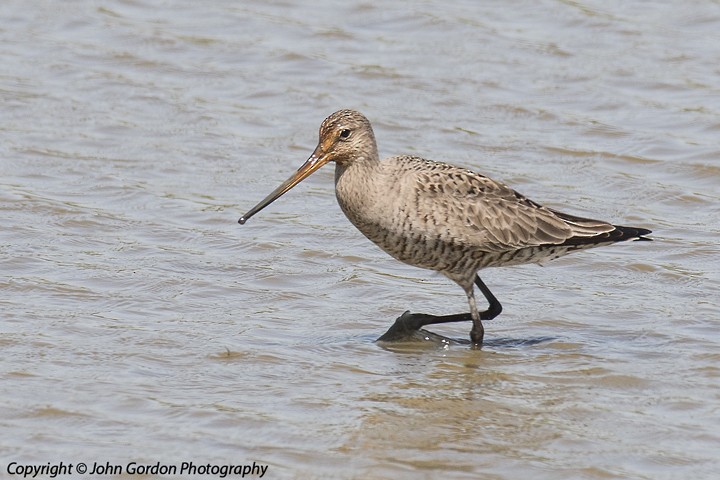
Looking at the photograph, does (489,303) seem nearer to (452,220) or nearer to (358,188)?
(452,220)

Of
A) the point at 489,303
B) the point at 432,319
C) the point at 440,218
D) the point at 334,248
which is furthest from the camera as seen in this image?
the point at 334,248

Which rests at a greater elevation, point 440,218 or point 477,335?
point 440,218

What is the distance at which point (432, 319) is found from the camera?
9812mm

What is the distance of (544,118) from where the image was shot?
46.2 ft

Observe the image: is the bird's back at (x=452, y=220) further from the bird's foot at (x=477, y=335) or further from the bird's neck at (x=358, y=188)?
the bird's foot at (x=477, y=335)

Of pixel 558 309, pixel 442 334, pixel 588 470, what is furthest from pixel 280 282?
pixel 588 470

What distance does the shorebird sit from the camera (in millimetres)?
9430

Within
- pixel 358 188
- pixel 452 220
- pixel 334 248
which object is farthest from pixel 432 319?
pixel 334 248

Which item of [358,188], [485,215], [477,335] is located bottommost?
[477,335]

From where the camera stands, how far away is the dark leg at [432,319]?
953 cm

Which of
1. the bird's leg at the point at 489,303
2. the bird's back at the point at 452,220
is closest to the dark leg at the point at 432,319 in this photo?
the bird's leg at the point at 489,303

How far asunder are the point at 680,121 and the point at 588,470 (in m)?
7.20

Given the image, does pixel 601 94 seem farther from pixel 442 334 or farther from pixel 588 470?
pixel 588 470

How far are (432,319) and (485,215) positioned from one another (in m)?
0.77
